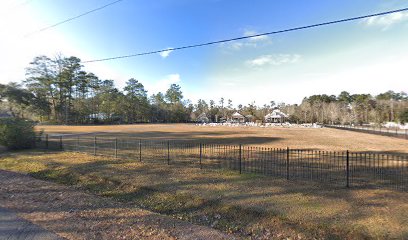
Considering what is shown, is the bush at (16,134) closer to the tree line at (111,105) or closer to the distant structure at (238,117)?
the tree line at (111,105)

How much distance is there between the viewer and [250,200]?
5320 millimetres

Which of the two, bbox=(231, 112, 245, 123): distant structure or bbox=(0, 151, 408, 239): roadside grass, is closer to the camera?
bbox=(0, 151, 408, 239): roadside grass

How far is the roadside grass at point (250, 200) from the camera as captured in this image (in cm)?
406

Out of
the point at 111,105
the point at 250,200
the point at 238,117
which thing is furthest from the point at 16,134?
the point at 238,117

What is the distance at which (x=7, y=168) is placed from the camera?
9266 mm

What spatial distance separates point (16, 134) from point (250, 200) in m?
14.7

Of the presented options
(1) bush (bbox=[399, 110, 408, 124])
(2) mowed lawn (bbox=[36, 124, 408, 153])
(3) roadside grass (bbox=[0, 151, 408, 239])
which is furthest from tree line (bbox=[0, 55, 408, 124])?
(3) roadside grass (bbox=[0, 151, 408, 239])

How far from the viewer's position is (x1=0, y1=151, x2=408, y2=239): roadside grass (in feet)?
13.3

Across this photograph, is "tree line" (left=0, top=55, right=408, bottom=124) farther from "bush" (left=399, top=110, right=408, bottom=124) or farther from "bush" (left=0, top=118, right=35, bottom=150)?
"bush" (left=0, top=118, right=35, bottom=150)

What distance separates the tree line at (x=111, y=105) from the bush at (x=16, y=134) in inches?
1258

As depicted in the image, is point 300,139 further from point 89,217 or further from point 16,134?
point 16,134

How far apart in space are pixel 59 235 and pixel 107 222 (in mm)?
806

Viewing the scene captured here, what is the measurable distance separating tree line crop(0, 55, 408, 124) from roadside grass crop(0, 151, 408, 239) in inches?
1684

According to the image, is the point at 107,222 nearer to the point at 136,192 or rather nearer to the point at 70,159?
the point at 136,192
